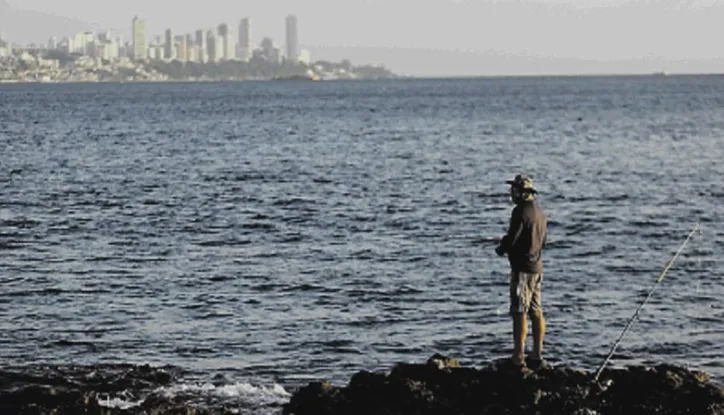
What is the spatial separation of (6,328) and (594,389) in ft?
32.8

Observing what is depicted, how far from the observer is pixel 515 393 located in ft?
42.2

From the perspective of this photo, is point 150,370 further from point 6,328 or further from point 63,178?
point 63,178

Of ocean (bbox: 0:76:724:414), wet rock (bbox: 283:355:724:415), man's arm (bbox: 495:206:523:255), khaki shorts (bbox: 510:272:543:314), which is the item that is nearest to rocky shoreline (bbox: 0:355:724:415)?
wet rock (bbox: 283:355:724:415)

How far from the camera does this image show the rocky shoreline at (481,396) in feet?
Answer: 41.8

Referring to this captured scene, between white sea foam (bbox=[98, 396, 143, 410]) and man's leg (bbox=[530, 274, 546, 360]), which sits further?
man's leg (bbox=[530, 274, 546, 360])

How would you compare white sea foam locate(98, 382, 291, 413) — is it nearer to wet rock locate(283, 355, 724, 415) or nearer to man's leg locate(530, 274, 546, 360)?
wet rock locate(283, 355, 724, 415)

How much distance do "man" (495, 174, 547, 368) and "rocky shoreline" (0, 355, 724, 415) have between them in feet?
2.29

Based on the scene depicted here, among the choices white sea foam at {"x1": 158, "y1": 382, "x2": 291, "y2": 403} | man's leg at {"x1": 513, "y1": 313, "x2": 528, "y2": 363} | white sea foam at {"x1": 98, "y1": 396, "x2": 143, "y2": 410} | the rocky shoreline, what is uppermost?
man's leg at {"x1": 513, "y1": 313, "x2": 528, "y2": 363}

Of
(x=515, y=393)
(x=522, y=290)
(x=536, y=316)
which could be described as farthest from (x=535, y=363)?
(x=515, y=393)

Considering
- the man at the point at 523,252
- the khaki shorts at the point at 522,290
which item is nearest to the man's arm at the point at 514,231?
the man at the point at 523,252

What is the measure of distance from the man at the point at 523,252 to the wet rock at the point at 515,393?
32.9 inches

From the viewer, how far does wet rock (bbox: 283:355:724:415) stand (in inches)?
500

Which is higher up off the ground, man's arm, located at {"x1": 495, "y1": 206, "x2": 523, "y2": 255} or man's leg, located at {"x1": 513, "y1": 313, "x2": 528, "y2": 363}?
man's arm, located at {"x1": 495, "y1": 206, "x2": 523, "y2": 255}

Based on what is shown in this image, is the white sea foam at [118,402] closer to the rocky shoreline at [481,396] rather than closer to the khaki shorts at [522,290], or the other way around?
the rocky shoreline at [481,396]
